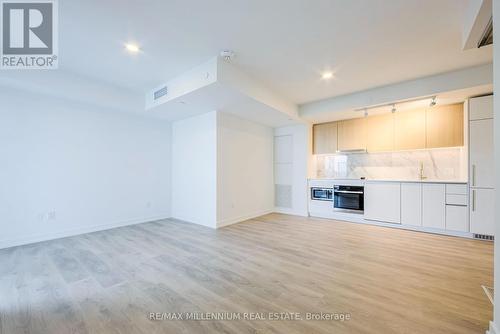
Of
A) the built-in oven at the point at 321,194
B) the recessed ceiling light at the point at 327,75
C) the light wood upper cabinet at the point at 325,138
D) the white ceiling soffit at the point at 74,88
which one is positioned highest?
the recessed ceiling light at the point at 327,75

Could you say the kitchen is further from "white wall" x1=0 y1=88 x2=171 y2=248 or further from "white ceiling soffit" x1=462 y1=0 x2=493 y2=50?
"white wall" x1=0 y1=88 x2=171 y2=248

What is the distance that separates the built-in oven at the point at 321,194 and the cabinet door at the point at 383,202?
0.80 meters

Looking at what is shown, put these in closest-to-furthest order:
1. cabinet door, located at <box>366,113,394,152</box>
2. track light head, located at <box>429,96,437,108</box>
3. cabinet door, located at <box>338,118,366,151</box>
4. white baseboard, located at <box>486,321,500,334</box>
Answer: white baseboard, located at <box>486,321,500,334</box>
track light head, located at <box>429,96,437,108</box>
cabinet door, located at <box>366,113,394,152</box>
cabinet door, located at <box>338,118,366,151</box>

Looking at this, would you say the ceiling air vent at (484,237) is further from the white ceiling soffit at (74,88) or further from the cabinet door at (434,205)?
the white ceiling soffit at (74,88)

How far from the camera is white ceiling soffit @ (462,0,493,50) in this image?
5.63 ft

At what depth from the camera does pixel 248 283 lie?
216cm

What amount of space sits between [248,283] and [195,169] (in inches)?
123

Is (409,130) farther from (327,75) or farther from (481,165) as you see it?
(327,75)

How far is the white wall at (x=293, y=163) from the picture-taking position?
17.8 ft

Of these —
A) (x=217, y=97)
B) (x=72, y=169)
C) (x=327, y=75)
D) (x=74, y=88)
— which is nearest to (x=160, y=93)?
(x=217, y=97)

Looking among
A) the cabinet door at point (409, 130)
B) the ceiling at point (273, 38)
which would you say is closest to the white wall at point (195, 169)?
the ceiling at point (273, 38)

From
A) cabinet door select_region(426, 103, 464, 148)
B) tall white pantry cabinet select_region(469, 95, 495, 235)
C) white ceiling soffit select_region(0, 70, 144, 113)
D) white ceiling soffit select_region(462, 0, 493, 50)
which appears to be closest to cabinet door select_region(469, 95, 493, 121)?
tall white pantry cabinet select_region(469, 95, 495, 235)

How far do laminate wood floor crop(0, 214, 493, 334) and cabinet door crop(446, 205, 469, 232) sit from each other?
25 centimetres

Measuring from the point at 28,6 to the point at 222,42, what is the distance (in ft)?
6.67
